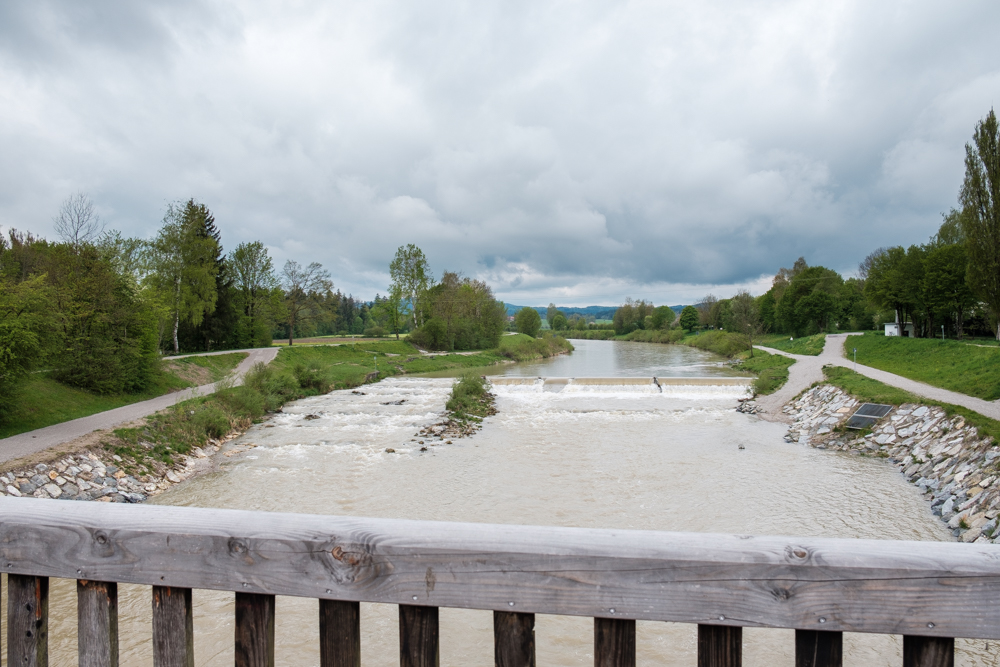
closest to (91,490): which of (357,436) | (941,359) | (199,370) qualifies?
(357,436)

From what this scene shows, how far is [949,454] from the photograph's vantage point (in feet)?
37.6

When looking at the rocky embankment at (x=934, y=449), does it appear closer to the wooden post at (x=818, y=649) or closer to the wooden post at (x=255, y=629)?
the wooden post at (x=818, y=649)

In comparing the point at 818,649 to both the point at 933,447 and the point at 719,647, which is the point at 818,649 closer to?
the point at 719,647

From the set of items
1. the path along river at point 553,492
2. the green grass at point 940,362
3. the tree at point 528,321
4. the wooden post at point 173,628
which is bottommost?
the path along river at point 553,492

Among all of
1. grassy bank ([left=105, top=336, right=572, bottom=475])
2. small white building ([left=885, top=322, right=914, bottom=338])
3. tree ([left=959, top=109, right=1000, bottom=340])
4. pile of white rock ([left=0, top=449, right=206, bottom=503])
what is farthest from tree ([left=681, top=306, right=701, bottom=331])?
pile of white rock ([left=0, top=449, right=206, bottom=503])

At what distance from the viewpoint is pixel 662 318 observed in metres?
89.8

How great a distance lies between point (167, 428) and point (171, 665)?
15767 millimetres

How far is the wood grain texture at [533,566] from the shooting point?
45.8 inches

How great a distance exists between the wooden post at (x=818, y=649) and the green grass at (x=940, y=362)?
59.5 feet

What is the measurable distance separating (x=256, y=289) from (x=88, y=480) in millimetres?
35286

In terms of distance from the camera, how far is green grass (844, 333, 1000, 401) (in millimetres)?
16194

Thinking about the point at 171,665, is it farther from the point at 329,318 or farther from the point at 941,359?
the point at 329,318

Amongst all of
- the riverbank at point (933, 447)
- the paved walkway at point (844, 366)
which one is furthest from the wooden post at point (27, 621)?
the paved walkway at point (844, 366)

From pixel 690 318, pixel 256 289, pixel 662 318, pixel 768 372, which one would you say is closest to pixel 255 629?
pixel 768 372
